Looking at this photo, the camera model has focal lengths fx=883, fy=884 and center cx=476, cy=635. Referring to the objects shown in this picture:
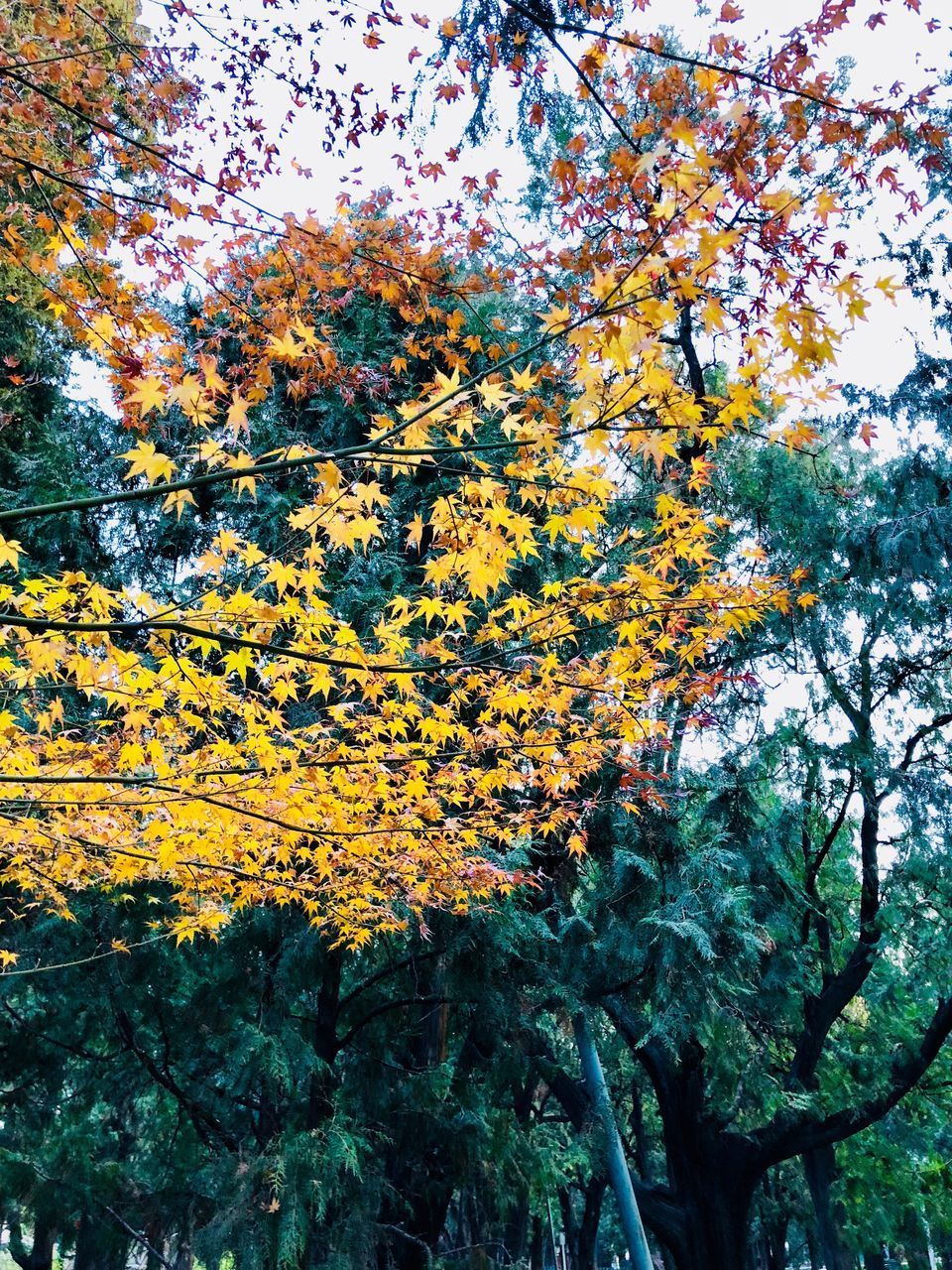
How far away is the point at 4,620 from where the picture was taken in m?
1.97

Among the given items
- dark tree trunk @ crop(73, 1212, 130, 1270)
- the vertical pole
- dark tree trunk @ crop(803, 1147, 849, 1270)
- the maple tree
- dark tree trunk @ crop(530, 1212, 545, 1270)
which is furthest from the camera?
dark tree trunk @ crop(530, 1212, 545, 1270)

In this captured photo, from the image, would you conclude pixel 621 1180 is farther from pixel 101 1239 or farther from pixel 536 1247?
pixel 536 1247

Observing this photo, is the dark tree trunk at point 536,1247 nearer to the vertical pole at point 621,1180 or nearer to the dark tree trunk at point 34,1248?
the dark tree trunk at point 34,1248

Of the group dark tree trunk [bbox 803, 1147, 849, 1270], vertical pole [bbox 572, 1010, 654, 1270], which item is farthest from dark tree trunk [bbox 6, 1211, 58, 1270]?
dark tree trunk [bbox 803, 1147, 849, 1270]

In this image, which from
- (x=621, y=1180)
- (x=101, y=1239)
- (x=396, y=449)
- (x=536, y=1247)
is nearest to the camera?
(x=396, y=449)

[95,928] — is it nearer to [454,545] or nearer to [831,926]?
[454,545]

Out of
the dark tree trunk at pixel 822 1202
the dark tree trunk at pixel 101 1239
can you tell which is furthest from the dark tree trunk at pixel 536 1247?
the dark tree trunk at pixel 101 1239

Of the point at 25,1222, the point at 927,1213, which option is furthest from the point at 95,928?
the point at 927,1213

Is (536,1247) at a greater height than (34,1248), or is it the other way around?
(34,1248)

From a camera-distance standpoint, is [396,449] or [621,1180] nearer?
[396,449]

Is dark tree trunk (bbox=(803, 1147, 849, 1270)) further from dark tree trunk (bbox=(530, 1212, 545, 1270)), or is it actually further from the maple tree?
the maple tree

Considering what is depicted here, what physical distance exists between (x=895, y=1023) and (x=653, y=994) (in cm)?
791

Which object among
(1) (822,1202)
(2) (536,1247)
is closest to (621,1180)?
(1) (822,1202)

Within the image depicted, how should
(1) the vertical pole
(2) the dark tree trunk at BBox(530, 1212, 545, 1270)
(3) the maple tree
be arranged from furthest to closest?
(2) the dark tree trunk at BBox(530, 1212, 545, 1270) → (1) the vertical pole → (3) the maple tree
